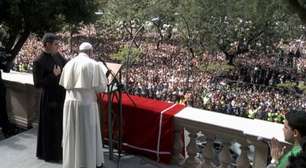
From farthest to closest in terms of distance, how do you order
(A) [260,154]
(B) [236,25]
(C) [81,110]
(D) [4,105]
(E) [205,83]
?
(B) [236,25] → (E) [205,83] → (D) [4,105] → (C) [81,110] → (A) [260,154]

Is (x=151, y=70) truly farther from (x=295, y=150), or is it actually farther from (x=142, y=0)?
(x=295, y=150)

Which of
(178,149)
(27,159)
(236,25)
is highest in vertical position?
(236,25)

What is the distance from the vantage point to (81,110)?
4520 millimetres

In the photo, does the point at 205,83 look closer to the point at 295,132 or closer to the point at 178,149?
the point at 178,149

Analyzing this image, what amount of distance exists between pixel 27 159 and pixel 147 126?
1.54m

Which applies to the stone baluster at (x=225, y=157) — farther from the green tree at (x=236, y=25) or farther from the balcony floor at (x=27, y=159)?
the green tree at (x=236, y=25)

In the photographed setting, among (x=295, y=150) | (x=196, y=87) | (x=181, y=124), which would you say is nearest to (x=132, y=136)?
(x=181, y=124)

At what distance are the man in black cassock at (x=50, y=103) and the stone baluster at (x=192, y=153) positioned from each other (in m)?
1.52

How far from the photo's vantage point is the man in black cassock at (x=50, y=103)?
16.1 feet

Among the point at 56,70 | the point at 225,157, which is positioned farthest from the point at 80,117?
the point at 225,157

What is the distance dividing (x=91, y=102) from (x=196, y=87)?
81.0 feet

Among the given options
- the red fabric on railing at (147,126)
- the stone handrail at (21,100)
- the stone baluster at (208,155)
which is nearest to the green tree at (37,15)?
the stone handrail at (21,100)

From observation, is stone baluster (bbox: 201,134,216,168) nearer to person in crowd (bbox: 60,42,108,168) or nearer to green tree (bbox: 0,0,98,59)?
person in crowd (bbox: 60,42,108,168)

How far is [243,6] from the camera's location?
115 ft
